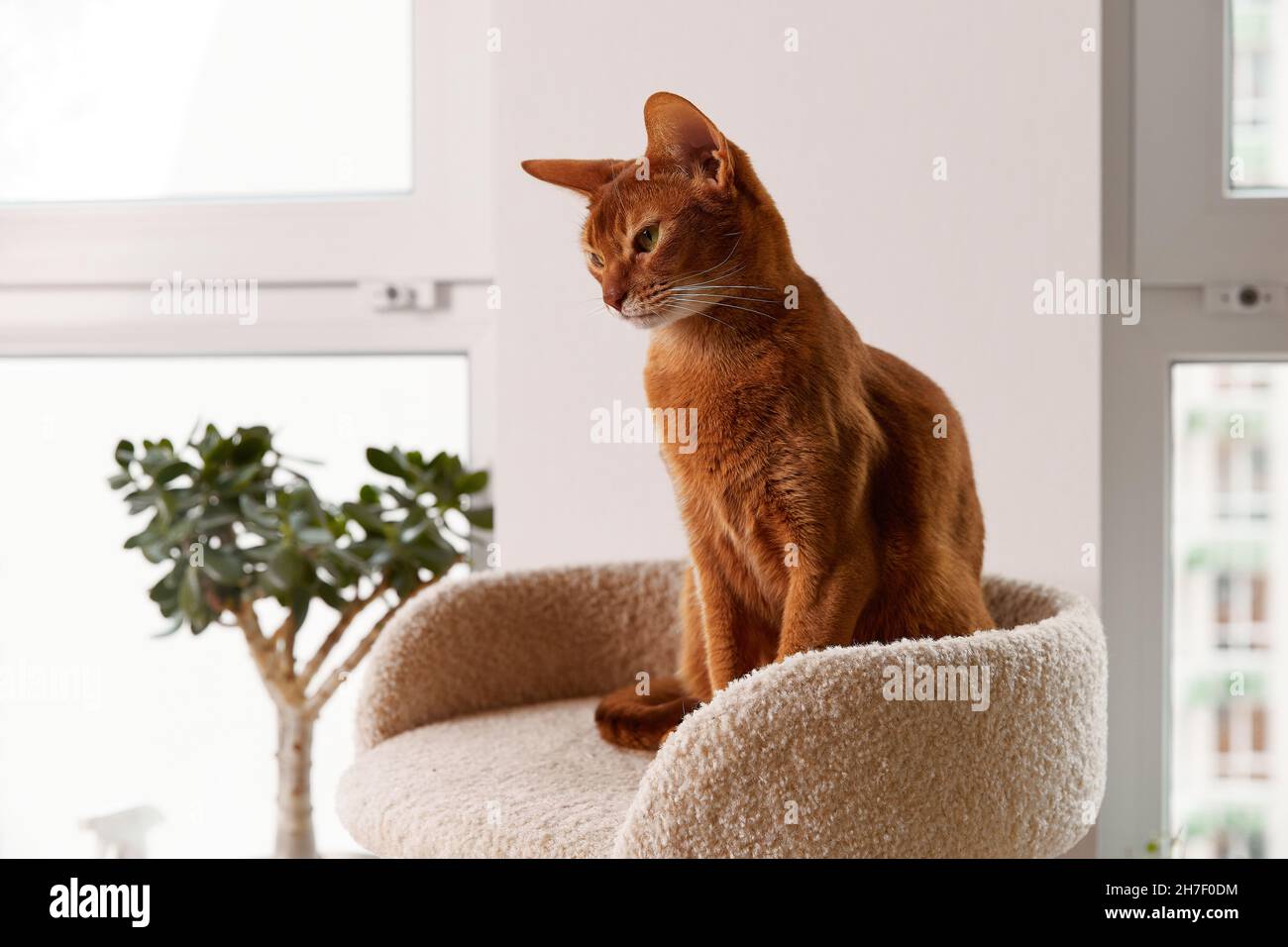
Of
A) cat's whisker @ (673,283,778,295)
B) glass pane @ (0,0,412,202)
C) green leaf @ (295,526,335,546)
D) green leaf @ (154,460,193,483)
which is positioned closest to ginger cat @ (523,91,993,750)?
cat's whisker @ (673,283,778,295)

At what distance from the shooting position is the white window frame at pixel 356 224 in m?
1.50

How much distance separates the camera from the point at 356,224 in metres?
1.51

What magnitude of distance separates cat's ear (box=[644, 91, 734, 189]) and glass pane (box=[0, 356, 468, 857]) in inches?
35.1

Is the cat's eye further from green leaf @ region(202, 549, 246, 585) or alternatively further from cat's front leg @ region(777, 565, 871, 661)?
green leaf @ region(202, 549, 246, 585)

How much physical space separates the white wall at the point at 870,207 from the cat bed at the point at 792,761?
11.6 inches

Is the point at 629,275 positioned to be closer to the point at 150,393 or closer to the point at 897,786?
the point at 897,786

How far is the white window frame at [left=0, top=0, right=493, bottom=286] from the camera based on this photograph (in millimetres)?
1495

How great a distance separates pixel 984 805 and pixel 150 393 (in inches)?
54.3

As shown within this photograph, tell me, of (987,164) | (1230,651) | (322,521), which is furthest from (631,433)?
(1230,651)

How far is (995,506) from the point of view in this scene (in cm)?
131

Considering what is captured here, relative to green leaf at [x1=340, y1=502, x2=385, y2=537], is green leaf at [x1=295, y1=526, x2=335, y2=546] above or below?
below

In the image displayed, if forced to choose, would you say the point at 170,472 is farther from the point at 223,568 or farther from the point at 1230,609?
the point at 1230,609

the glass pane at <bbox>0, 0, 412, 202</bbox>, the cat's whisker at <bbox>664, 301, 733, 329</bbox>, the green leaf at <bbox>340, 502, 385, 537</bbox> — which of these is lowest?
the green leaf at <bbox>340, 502, 385, 537</bbox>

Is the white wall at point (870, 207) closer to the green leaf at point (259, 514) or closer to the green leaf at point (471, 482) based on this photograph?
the green leaf at point (471, 482)
